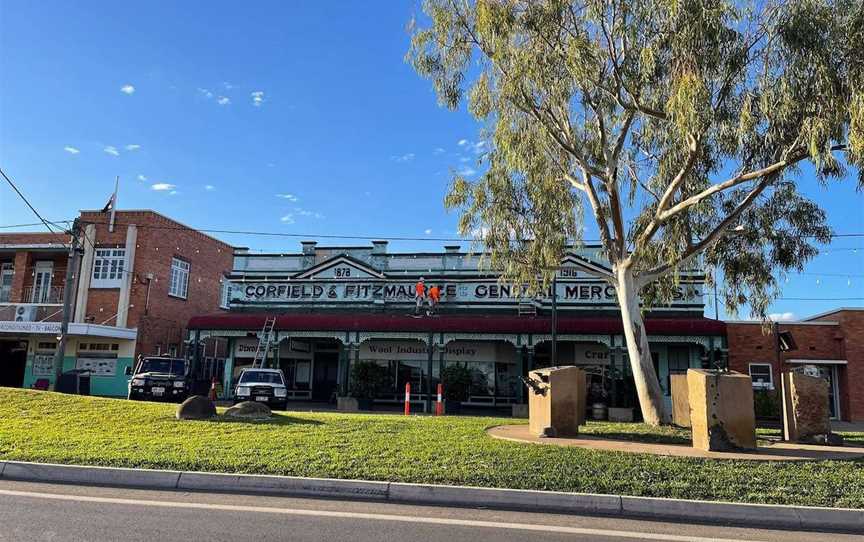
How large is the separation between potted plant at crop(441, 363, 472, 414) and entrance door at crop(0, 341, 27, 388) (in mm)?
20978

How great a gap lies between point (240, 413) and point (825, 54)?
12.6 m

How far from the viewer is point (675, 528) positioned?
6664mm

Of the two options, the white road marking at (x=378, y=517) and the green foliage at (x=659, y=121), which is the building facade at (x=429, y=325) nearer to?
the green foliage at (x=659, y=121)

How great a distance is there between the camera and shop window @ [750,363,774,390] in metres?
22.9

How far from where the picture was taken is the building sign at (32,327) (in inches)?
1082

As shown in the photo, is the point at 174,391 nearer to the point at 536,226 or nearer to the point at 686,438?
the point at 536,226

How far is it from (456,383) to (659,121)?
1310 centimetres

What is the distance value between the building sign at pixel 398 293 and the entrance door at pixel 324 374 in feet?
8.68

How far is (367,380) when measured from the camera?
Answer: 2452 centimetres

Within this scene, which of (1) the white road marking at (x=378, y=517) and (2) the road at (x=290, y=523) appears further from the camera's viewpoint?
(1) the white road marking at (x=378, y=517)

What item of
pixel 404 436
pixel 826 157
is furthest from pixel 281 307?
pixel 826 157

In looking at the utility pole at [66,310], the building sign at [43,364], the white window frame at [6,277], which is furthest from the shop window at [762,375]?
the white window frame at [6,277]

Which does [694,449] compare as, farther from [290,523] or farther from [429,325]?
[429,325]

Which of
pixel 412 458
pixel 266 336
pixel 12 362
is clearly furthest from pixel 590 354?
pixel 12 362
